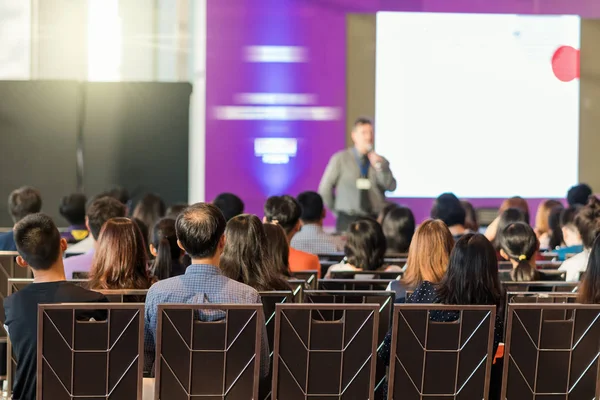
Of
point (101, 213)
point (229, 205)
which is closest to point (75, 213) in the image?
point (229, 205)

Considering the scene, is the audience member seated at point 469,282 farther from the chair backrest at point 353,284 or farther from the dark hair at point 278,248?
the dark hair at point 278,248

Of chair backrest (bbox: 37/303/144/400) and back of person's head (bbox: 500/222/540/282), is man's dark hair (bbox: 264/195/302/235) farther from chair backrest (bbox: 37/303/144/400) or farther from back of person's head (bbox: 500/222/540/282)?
chair backrest (bbox: 37/303/144/400)

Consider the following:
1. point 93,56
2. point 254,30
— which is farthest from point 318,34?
point 93,56

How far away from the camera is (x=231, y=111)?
9.69 metres

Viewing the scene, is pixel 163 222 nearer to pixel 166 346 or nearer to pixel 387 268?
pixel 387 268

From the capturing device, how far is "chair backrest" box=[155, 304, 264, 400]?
3105mm

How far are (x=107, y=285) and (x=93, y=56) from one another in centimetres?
637

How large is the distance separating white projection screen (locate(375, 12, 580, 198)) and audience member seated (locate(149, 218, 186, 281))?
5.51m

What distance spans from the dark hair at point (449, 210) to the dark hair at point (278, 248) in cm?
243

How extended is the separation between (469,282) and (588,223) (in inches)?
92.3

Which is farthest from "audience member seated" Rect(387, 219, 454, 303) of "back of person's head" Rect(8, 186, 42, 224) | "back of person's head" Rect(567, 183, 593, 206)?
"back of person's head" Rect(567, 183, 593, 206)

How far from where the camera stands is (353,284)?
164 inches

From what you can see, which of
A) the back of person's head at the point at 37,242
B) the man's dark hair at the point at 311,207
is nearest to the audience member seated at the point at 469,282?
the back of person's head at the point at 37,242

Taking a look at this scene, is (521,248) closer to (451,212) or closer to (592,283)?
(592,283)
